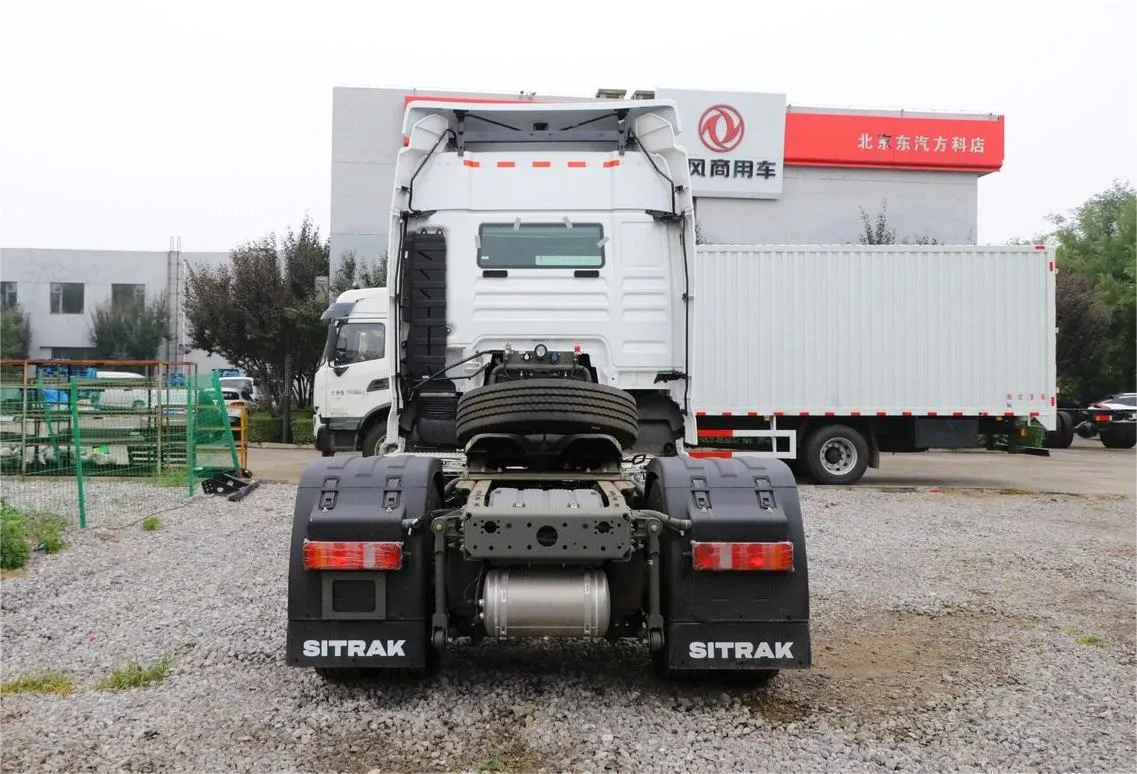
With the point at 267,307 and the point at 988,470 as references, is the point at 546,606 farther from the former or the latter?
the point at 267,307

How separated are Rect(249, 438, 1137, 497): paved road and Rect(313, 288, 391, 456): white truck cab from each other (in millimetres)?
1298

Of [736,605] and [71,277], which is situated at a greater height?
[71,277]

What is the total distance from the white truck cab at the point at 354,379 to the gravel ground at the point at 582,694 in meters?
6.06

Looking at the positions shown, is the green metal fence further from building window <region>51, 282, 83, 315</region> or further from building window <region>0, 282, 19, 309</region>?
building window <region>0, 282, 19, 309</region>

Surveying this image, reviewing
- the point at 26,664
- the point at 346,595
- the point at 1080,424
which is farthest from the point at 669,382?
the point at 1080,424

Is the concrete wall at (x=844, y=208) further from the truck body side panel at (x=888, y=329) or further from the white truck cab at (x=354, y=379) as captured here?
the white truck cab at (x=354, y=379)

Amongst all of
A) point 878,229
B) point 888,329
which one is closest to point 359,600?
point 888,329

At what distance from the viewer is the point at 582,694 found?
15.4ft

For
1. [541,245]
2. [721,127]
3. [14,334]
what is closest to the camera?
[541,245]

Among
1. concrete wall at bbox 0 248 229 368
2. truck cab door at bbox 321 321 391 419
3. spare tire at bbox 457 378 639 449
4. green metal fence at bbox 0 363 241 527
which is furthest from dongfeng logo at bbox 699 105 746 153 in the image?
concrete wall at bbox 0 248 229 368

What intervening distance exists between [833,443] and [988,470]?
594cm

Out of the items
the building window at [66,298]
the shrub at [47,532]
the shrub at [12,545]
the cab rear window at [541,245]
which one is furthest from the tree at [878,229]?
the building window at [66,298]

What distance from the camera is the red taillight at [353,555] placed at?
A: 4355 millimetres

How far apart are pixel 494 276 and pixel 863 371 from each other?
9.92 metres
